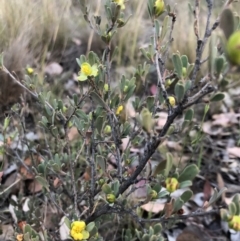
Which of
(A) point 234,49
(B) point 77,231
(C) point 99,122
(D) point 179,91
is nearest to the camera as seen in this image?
(A) point 234,49

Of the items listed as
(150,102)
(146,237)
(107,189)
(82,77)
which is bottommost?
(146,237)

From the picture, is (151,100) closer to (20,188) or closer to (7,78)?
(20,188)

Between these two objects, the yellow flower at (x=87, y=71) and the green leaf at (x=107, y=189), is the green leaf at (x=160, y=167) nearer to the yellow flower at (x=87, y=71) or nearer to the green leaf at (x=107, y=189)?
the green leaf at (x=107, y=189)

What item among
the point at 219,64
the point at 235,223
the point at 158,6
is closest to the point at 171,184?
the point at 235,223

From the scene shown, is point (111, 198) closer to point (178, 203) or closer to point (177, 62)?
point (178, 203)

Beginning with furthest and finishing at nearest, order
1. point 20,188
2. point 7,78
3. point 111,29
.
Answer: point 7,78 < point 20,188 < point 111,29

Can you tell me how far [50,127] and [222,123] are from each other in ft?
3.96

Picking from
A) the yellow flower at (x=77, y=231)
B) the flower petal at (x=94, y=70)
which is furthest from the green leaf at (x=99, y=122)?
the yellow flower at (x=77, y=231)

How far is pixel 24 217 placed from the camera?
1283 mm

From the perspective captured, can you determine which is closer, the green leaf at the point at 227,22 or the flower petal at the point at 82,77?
the green leaf at the point at 227,22

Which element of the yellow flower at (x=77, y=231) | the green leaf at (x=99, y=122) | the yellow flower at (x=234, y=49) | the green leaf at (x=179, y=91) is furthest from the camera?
the green leaf at (x=99, y=122)

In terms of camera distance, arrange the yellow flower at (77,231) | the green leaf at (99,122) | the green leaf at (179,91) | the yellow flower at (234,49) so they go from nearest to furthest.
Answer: the yellow flower at (234,49)
the green leaf at (179,91)
the yellow flower at (77,231)
the green leaf at (99,122)

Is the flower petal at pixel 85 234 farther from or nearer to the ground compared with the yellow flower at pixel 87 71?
nearer to the ground

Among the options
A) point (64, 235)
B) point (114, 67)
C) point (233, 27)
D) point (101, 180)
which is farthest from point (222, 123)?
point (233, 27)
